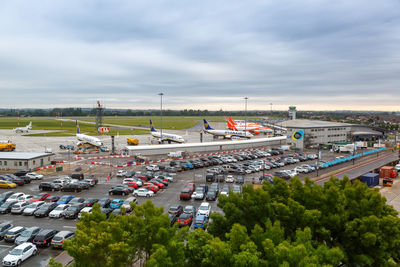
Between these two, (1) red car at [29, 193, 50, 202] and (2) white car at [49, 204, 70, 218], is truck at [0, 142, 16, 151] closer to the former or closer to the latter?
(1) red car at [29, 193, 50, 202]

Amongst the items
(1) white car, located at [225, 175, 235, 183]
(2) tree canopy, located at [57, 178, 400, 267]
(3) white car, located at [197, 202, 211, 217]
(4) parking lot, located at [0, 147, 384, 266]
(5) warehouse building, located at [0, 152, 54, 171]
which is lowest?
(4) parking lot, located at [0, 147, 384, 266]

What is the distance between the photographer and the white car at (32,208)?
3133 centimetres

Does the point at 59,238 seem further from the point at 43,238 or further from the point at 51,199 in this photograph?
the point at 51,199

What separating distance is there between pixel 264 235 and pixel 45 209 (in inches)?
1021

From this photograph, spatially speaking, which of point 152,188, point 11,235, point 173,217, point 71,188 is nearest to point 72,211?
point 11,235

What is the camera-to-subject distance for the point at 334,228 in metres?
18.4

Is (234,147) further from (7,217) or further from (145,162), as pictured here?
(7,217)

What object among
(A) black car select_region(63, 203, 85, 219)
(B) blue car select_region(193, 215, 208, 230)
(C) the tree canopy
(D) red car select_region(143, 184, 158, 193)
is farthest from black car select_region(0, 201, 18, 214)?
(B) blue car select_region(193, 215, 208, 230)

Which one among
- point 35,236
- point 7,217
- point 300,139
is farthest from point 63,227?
point 300,139

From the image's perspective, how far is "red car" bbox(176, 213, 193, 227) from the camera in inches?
1077

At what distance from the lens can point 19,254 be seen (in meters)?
21.2

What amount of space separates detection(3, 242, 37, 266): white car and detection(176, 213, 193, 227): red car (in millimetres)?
12370

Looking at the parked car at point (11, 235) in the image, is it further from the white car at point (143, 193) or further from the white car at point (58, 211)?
the white car at point (143, 193)

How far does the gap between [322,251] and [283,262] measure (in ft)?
10.9
